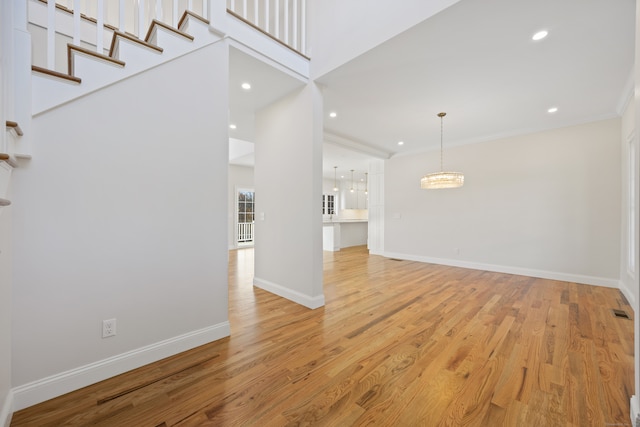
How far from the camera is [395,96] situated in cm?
325

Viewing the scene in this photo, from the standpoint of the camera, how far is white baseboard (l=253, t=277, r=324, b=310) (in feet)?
9.13

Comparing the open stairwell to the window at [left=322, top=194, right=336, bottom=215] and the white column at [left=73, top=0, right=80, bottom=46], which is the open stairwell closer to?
the white column at [left=73, top=0, right=80, bottom=46]

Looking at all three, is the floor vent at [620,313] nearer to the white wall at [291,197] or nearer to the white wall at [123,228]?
the white wall at [291,197]

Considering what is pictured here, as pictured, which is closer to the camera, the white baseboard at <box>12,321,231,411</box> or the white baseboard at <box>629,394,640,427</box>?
the white baseboard at <box>629,394,640,427</box>

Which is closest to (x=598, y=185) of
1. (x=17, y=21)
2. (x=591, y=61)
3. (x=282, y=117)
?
(x=591, y=61)

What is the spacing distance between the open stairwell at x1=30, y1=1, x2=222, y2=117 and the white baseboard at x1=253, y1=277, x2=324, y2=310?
253cm

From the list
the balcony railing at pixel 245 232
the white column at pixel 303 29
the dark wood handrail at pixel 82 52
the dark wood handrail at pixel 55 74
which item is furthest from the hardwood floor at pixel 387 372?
the balcony railing at pixel 245 232

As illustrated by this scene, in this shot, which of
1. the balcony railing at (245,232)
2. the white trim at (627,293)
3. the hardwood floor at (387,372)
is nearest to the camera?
the hardwood floor at (387,372)

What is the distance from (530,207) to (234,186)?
23.7 feet

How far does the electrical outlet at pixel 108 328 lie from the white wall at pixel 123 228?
28mm

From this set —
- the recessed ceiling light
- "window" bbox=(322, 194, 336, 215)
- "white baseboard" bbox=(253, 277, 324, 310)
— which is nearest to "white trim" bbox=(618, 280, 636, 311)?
the recessed ceiling light

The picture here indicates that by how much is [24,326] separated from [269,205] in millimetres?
2334

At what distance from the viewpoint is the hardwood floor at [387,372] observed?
1331 millimetres

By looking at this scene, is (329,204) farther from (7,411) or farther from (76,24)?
(7,411)
